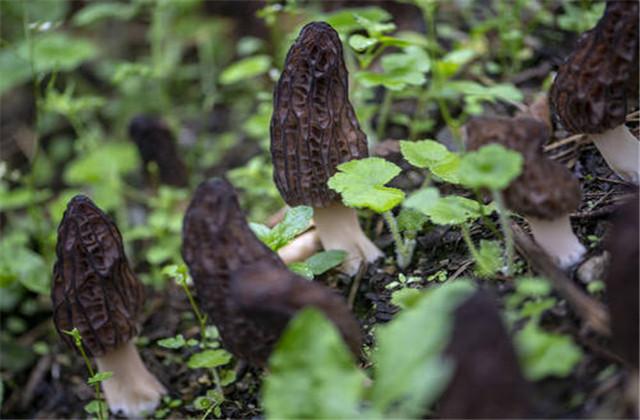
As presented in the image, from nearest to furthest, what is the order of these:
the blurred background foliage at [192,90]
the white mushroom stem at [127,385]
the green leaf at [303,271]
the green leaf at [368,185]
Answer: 1. the green leaf at [368,185]
2. the green leaf at [303,271]
3. the white mushroom stem at [127,385]
4. the blurred background foliage at [192,90]

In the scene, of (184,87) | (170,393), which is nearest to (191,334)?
(170,393)

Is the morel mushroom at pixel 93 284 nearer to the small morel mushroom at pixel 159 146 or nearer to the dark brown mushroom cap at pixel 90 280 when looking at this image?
the dark brown mushroom cap at pixel 90 280

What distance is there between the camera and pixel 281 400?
1487 millimetres

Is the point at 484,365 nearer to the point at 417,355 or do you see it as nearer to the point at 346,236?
the point at 417,355

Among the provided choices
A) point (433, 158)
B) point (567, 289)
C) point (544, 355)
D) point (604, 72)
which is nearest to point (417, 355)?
point (544, 355)

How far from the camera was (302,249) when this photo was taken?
3.19 metres

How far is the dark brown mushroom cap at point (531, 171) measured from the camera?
1.92 meters

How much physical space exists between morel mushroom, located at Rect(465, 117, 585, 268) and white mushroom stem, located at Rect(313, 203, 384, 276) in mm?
943

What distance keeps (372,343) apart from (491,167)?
0.87 meters

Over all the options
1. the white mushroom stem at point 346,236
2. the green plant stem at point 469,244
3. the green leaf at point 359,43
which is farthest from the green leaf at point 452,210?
the green leaf at point 359,43

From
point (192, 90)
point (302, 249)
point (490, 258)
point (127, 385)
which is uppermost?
point (490, 258)

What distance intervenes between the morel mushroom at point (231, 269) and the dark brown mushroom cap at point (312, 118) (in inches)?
23.4

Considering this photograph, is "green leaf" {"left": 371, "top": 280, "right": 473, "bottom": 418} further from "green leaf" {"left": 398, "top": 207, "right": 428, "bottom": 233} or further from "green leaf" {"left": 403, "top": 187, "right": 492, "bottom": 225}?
"green leaf" {"left": 398, "top": 207, "right": 428, "bottom": 233}

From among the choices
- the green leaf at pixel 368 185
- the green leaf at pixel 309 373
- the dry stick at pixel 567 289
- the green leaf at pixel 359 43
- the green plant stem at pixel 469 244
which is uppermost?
the green leaf at pixel 359 43
